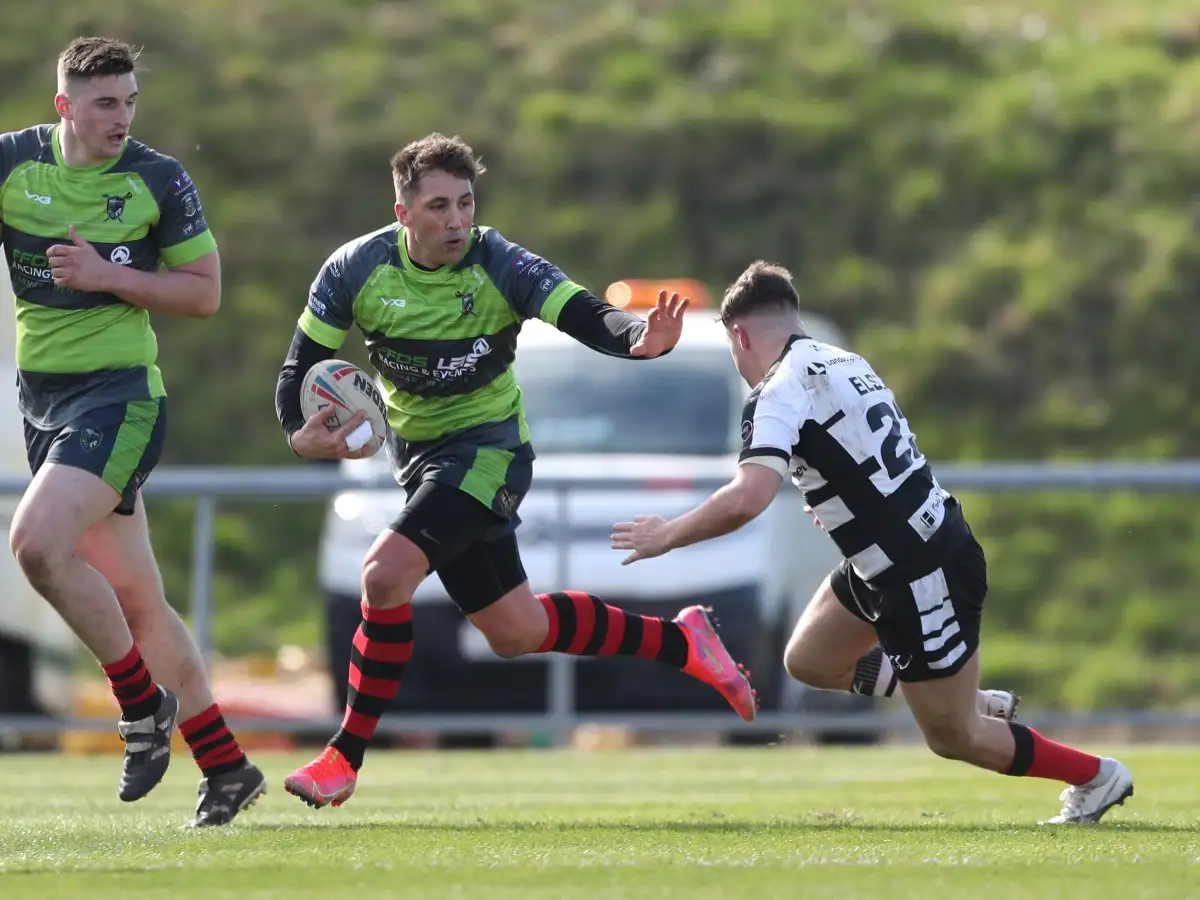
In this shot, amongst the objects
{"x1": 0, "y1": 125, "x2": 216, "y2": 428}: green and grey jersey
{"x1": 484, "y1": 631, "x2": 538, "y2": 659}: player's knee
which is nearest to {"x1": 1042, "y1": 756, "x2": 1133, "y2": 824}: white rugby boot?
{"x1": 484, "y1": 631, "x2": 538, "y2": 659}: player's knee

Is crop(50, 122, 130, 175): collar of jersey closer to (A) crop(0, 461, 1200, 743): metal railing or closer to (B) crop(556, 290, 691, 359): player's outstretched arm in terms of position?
(B) crop(556, 290, 691, 359): player's outstretched arm

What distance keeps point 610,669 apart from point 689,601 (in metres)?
0.53

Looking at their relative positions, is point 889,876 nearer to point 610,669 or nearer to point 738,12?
point 610,669

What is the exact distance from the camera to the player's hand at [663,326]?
6004 mm

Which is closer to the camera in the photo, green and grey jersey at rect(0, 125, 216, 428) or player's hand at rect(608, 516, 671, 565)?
player's hand at rect(608, 516, 671, 565)

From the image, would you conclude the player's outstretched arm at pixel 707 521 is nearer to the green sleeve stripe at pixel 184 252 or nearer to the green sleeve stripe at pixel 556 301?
the green sleeve stripe at pixel 556 301

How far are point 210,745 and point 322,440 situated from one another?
101 cm

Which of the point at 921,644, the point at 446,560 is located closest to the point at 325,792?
the point at 446,560

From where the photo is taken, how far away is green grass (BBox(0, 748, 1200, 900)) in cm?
484

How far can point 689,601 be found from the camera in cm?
1120

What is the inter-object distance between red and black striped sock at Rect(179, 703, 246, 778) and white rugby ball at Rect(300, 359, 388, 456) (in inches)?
37.8

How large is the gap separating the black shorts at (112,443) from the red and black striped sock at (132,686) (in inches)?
18.7

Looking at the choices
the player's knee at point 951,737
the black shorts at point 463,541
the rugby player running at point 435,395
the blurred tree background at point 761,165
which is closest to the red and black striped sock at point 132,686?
the rugby player running at point 435,395

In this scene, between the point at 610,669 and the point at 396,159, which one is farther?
the point at 610,669
